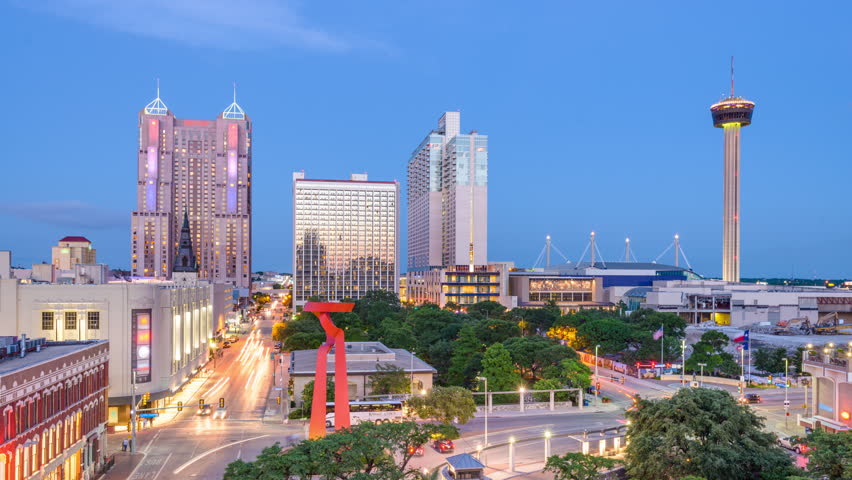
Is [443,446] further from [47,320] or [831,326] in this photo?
[831,326]

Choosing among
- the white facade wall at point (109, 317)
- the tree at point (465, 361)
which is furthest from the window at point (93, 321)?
the tree at point (465, 361)

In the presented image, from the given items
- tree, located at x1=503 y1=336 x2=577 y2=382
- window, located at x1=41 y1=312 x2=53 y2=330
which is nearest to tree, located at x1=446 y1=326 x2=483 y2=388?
tree, located at x1=503 y1=336 x2=577 y2=382

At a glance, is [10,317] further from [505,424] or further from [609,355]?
[609,355]

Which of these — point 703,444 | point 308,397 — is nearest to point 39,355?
point 308,397

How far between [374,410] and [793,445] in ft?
111

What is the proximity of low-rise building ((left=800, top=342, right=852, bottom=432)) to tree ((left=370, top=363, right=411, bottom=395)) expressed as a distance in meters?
35.1

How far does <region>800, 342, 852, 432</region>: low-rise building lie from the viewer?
51.2 meters

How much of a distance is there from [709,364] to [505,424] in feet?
137

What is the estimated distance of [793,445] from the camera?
38406 mm

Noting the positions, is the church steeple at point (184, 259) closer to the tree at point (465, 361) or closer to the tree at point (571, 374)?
the tree at point (465, 361)

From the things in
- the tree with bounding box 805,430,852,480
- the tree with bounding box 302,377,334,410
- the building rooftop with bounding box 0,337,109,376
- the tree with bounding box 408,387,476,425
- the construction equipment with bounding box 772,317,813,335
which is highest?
the building rooftop with bounding box 0,337,109,376

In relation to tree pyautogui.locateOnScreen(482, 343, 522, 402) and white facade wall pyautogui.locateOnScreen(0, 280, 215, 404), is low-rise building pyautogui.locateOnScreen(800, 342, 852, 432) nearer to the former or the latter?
tree pyautogui.locateOnScreen(482, 343, 522, 402)

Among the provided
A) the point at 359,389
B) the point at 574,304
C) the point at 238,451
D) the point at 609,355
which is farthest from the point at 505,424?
the point at 574,304

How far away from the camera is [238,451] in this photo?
50.6 metres
